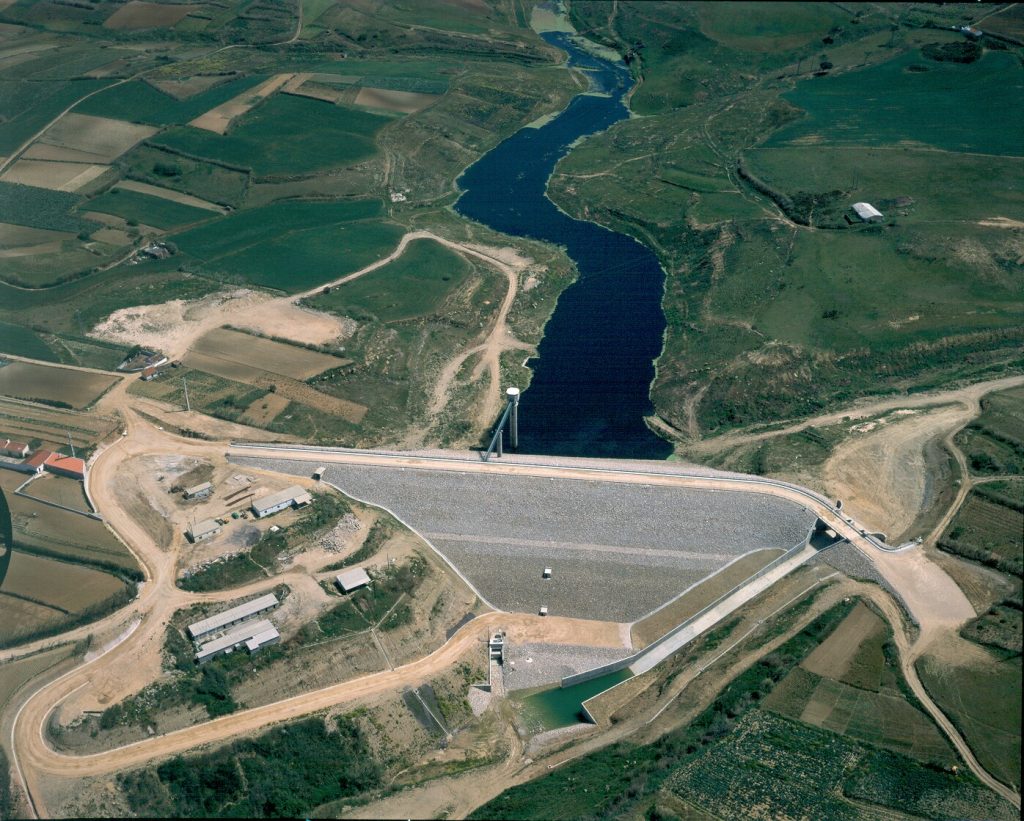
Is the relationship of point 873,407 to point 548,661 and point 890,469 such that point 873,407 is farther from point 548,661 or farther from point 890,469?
point 548,661

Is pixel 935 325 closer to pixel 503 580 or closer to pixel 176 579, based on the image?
pixel 503 580

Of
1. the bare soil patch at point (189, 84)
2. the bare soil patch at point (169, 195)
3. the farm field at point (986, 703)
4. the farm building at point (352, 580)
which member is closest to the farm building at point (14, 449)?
the farm building at point (352, 580)

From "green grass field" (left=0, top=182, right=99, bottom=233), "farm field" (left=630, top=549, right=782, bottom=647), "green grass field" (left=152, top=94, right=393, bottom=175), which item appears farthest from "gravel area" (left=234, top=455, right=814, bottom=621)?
"green grass field" (left=152, top=94, right=393, bottom=175)

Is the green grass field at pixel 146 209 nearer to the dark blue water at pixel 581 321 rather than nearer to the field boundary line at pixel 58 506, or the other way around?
the dark blue water at pixel 581 321

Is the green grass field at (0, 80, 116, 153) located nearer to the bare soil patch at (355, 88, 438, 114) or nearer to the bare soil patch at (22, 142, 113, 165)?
the bare soil patch at (22, 142, 113, 165)

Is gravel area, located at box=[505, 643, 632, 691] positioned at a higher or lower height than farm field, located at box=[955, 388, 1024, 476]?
lower

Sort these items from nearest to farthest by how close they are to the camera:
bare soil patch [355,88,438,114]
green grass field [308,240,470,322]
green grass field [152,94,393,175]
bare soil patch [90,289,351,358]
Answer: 1. bare soil patch [90,289,351,358]
2. green grass field [308,240,470,322]
3. green grass field [152,94,393,175]
4. bare soil patch [355,88,438,114]

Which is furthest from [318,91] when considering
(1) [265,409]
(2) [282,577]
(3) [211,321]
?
(2) [282,577]
